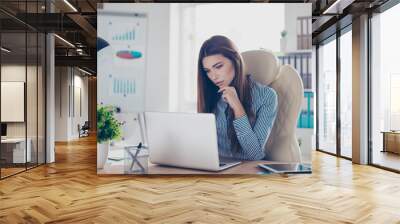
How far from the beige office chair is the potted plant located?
91.0 inches

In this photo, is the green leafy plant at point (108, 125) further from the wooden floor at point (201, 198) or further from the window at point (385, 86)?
the window at point (385, 86)

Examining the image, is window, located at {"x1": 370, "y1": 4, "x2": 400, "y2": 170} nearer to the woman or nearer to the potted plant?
the woman

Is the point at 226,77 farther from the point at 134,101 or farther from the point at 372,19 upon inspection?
the point at 372,19

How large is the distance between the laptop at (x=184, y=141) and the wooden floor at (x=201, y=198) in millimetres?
246

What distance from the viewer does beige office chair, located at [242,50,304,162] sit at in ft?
19.5

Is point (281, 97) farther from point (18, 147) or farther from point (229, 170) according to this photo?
point (18, 147)

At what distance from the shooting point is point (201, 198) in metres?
4.45

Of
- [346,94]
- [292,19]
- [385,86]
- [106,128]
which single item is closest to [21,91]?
[106,128]

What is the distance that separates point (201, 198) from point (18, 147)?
372cm

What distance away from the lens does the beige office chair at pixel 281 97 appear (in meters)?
5.95

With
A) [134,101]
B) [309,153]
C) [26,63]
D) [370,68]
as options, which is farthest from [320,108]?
[26,63]

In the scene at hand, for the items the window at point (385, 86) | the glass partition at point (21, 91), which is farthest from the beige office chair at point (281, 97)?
the glass partition at point (21, 91)

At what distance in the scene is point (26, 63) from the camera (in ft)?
21.5

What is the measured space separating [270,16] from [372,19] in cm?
258
